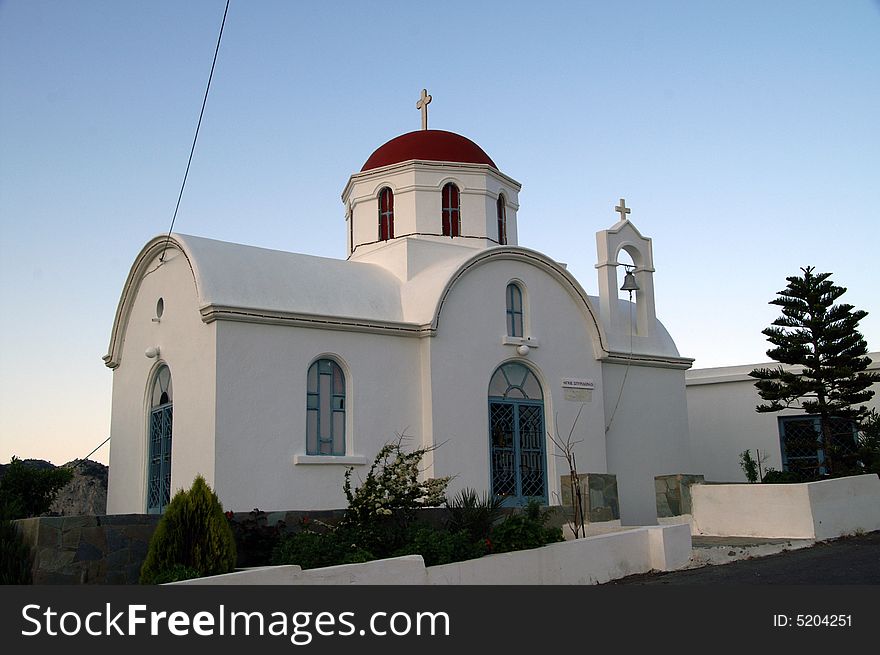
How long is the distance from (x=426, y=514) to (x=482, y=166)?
9.21 meters

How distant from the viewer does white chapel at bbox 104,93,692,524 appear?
15.1 metres

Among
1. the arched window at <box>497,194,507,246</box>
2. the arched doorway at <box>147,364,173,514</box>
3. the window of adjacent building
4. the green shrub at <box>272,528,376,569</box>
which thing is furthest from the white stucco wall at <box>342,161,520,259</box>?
the green shrub at <box>272,528,376,569</box>

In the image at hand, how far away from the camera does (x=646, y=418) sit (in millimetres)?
20172

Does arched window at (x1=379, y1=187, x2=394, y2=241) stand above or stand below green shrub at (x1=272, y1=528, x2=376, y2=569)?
above

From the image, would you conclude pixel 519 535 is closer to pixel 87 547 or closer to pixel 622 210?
pixel 87 547

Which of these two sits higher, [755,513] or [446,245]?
[446,245]

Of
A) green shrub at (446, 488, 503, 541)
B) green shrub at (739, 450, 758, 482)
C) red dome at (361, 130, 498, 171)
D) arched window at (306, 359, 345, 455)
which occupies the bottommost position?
green shrub at (446, 488, 503, 541)

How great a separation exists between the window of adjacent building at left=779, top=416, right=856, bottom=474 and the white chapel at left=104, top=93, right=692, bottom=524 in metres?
2.70

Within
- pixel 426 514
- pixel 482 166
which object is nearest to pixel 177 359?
pixel 426 514

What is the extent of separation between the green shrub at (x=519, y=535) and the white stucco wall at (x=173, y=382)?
182 inches

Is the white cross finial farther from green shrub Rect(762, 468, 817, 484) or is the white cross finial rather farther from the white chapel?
green shrub Rect(762, 468, 817, 484)

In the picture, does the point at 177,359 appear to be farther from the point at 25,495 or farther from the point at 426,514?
the point at 426,514

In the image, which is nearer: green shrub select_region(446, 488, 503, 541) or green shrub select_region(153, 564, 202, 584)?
green shrub select_region(153, 564, 202, 584)

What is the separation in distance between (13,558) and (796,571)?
9568 mm
